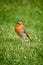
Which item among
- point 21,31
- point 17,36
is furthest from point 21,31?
point 17,36

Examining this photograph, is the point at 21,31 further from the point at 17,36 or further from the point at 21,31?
the point at 17,36

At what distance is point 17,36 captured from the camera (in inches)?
450

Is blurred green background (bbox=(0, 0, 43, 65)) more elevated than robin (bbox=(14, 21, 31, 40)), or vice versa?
robin (bbox=(14, 21, 31, 40))

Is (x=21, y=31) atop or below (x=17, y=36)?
atop

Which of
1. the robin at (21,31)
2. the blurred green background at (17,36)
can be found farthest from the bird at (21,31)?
the blurred green background at (17,36)

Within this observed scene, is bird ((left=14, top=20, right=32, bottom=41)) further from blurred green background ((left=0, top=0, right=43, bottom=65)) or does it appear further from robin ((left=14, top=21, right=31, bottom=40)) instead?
blurred green background ((left=0, top=0, right=43, bottom=65))

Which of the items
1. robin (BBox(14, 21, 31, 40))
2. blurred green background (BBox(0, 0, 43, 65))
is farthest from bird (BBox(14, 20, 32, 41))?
blurred green background (BBox(0, 0, 43, 65))

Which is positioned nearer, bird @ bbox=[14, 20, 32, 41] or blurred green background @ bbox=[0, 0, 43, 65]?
blurred green background @ bbox=[0, 0, 43, 65]

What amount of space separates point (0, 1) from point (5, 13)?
4.87ft

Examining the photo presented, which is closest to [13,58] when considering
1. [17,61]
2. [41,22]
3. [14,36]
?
[17,61]

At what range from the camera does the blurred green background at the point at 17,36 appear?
970 cm

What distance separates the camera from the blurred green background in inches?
382

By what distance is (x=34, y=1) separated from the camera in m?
15.7

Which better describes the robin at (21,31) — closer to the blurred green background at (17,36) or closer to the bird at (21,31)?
the bird at (21,31)
